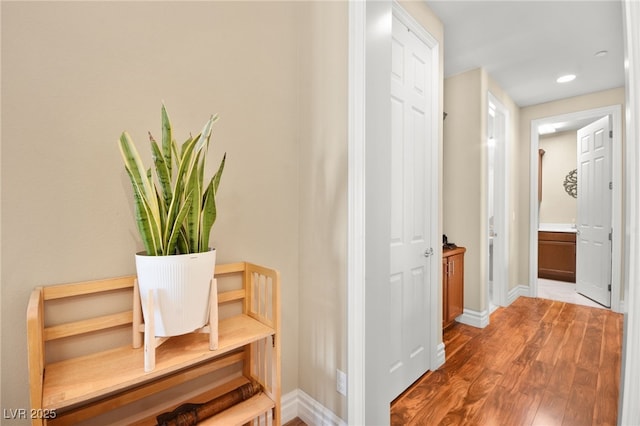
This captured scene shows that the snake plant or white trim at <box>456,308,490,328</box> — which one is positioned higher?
the snake plant

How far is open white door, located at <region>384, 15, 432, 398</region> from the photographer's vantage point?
1.82 meters

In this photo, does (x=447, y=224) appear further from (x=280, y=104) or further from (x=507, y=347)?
(x=280, y=104)

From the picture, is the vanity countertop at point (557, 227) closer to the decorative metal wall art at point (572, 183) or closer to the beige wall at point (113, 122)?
the decorative metal wall art at point (572, 183)

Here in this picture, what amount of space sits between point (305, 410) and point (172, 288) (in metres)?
1.11

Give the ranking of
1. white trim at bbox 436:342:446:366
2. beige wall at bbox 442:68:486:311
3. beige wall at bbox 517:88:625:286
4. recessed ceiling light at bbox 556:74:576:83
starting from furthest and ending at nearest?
1. beige wall at bbox 517:88:625:286
2. recessed ceiling light at bbox 556:74:576:83
3. beige wall at bbox 442:68:486:311
4. white trim at bbox 436:342:446:366

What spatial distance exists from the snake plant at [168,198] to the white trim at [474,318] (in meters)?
2.93

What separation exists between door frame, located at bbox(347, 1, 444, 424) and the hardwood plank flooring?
1.89 ft

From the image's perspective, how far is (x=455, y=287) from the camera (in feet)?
9.24

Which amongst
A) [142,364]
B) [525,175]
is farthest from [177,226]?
[525,175]

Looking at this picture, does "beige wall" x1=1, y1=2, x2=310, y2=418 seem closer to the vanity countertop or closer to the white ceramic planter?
the white ceramic planter

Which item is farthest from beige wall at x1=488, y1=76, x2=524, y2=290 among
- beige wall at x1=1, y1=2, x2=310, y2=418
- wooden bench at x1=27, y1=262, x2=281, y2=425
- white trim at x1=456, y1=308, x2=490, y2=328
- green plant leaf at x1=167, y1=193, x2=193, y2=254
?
green plant leaf at x1=167, y1=193, x2=193, y2=254

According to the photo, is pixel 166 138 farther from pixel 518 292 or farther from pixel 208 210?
pixel 518 292

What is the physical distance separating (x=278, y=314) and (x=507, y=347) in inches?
96.1

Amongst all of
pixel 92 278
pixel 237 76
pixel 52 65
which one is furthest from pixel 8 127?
pixel 237 76
